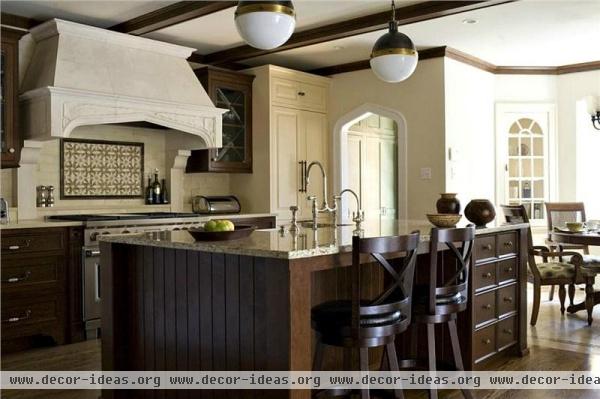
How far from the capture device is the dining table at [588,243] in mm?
4648

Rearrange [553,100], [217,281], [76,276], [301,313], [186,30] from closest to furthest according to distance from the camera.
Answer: [301,313], [217,281], [76,276], [186,30], [553,100]

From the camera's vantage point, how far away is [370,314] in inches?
96.9

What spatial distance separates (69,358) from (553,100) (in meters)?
6.27

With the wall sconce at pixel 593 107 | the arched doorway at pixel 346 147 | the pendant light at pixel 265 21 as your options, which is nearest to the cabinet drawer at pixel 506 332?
the pendant light at pixel 265 21

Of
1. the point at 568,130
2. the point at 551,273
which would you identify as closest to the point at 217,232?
the point at 551,273

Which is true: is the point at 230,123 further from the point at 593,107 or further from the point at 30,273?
the point at 593,107

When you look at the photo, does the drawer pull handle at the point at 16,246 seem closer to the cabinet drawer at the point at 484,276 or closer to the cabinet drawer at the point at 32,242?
the cabinet drawer at the point at 32,242

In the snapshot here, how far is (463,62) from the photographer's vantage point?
21.7 ft

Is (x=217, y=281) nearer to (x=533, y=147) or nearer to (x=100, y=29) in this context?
(x=100, y=29)

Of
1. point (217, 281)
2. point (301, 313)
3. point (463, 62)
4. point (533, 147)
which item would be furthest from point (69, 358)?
point (533, 147)

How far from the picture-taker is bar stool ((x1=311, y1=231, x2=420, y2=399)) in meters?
2.38

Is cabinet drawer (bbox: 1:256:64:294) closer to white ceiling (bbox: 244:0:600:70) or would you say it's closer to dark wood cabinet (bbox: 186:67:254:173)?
dark wood cabinet (bbox: 186:67:254:173)

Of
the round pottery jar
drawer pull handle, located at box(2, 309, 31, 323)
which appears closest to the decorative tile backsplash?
drawer pull handle, located at box(2, 309, 31, 323)

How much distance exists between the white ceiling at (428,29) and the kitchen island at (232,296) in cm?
227
